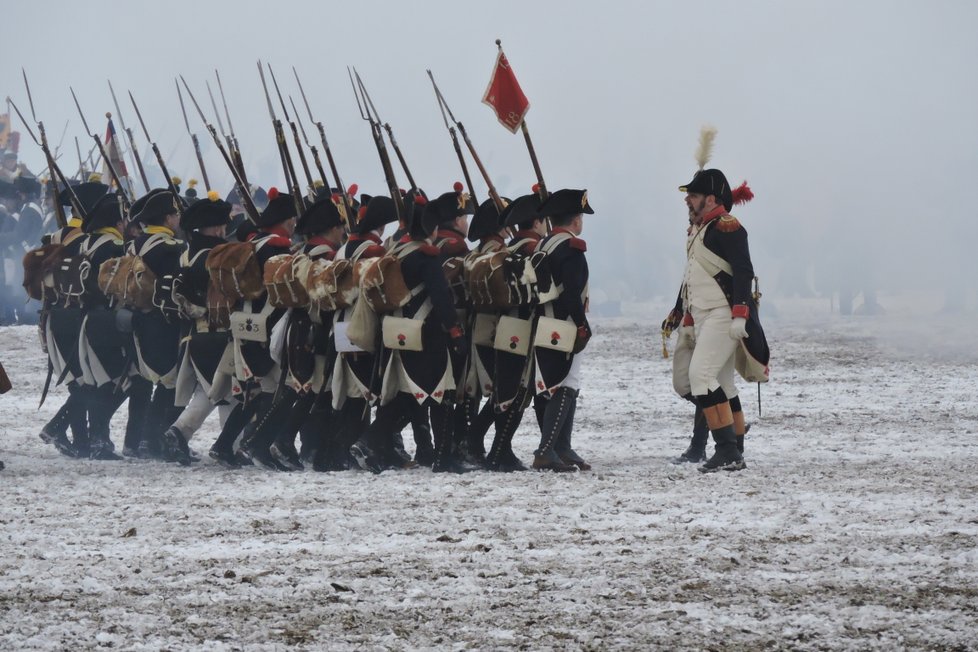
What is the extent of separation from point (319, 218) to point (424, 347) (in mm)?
1070

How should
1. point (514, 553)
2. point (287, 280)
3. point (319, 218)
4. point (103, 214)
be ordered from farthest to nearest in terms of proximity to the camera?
point (103, 214), point (319, 218), point (287, 280), point (514, 553)

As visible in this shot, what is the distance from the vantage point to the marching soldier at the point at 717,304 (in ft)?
24.6

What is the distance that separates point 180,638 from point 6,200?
644 inches

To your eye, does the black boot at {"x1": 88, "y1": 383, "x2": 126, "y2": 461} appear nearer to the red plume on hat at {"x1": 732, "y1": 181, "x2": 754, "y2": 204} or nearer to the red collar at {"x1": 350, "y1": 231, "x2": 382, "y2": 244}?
the red collar at {"x1": 350, "y1": 231, "x2": 382, "y2": 244}

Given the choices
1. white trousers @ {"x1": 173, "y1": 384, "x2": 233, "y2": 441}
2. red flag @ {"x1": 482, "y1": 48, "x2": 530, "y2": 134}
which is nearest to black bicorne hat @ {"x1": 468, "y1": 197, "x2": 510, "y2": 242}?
red flag @ {"x1": 482, "y1": 48, "x2": 530, "y2": 134}

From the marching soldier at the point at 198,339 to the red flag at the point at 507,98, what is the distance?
1.72 meters

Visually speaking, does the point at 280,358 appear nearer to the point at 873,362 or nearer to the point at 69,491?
the point at 69,491

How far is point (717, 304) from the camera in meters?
7.64

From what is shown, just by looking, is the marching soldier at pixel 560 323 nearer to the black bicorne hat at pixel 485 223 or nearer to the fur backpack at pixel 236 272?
the black bicorne hat at pixel 485 223

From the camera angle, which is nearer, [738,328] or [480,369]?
[738,328]

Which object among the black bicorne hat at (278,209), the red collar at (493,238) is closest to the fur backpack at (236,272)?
the black bicorne hat at (278,209)

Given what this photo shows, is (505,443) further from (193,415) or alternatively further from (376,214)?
(193,415)

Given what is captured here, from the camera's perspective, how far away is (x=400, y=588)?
15.8 ft

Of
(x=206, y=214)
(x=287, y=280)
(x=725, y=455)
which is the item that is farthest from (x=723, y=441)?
(x=206, y=214)
